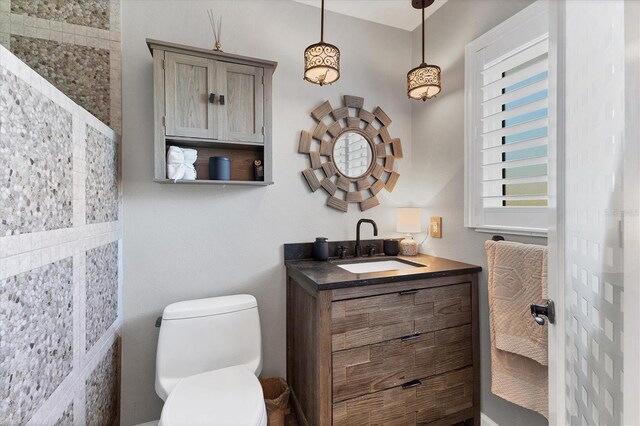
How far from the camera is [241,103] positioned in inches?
63.8

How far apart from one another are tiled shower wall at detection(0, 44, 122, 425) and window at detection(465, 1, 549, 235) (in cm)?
204

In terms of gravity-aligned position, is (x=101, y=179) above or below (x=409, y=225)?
above

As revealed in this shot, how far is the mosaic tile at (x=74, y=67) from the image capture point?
1.42 m

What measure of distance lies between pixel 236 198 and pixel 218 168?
275 millimetres

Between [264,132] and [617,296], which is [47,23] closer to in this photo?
[264,132]

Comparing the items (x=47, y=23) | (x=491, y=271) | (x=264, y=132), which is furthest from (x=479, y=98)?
(x=47, y=23)

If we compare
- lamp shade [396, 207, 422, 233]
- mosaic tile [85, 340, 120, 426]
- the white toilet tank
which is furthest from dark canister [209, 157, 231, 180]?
lamp shade [396, 207, 422, 233]

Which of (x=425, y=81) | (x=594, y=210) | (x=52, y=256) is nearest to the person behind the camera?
(x=594, y=210)

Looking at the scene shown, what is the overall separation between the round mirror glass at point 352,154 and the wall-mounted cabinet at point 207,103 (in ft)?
1.99

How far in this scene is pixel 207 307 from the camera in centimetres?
155

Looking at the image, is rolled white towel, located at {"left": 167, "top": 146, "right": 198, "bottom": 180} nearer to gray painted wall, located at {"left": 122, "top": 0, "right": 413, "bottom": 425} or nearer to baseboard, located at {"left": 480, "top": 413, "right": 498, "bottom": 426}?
gray painted wall, located at {"left": 122, "top": 0, "right": 413, "bottom": 425}

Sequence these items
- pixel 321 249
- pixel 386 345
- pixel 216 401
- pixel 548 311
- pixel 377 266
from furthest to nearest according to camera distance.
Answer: pixel 377 266 → pixel 321 249 → pixel 386 345 → pixel 216 401 → pixel 548 311

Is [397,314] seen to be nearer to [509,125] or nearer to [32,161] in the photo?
[509,125]

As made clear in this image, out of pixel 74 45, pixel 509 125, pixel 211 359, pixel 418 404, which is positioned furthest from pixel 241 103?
pixel 418 404
